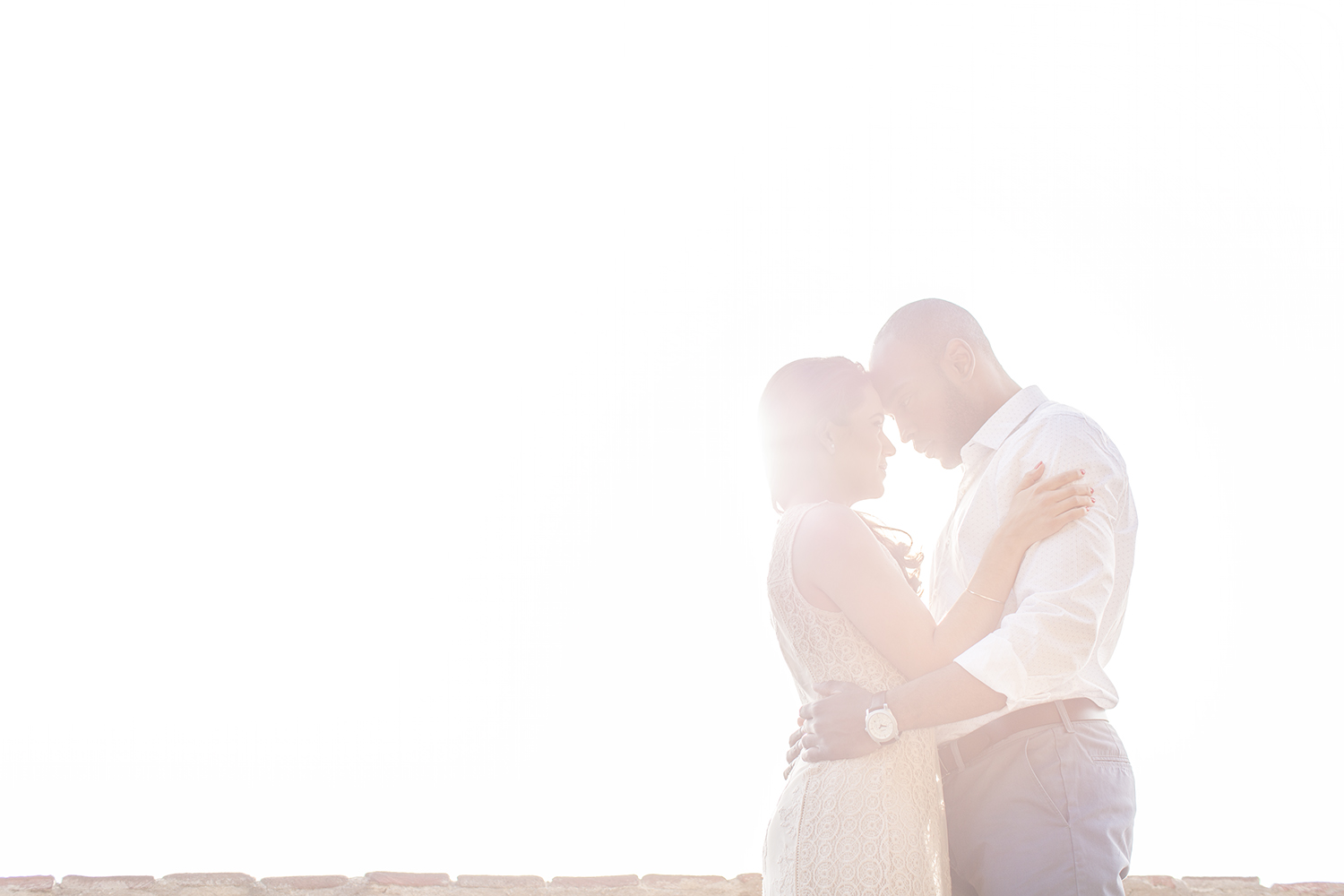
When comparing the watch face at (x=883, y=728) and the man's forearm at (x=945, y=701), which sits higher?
the man's forearm at (x=945, y=701)

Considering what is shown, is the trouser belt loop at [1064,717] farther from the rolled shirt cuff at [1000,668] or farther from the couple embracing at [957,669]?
the rolled shirt cuff at [1000,668]

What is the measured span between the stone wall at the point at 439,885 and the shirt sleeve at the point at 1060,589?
2.45m

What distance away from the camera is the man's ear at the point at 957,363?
2.95 meters

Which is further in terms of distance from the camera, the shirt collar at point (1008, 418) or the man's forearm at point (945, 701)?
the shirt collar at point (1008, 418)

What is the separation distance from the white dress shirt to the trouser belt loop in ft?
0.07

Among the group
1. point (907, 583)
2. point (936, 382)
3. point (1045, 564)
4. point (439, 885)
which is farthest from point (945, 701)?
point (439, 885)

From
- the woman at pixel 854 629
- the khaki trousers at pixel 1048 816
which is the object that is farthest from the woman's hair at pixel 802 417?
the khaki trousers at pixel 1048 816

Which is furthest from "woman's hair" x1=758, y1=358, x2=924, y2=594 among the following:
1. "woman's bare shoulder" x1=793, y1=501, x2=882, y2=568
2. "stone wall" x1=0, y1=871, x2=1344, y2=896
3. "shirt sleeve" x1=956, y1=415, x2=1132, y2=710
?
"stone wall" x1=0, y1=871, x2=1344, y2=896

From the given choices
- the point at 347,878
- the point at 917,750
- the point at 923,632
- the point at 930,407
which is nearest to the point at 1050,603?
the point at 923,632

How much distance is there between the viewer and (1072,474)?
2.37 metres

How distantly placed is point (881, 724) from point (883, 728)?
0.01 m

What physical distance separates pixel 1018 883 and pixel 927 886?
22cm

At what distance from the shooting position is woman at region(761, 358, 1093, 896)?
7.13ft

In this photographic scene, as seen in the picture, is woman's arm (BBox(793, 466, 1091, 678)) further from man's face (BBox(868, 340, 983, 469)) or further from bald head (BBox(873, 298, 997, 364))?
bald head (BBox(873, 298, 997, 364))
